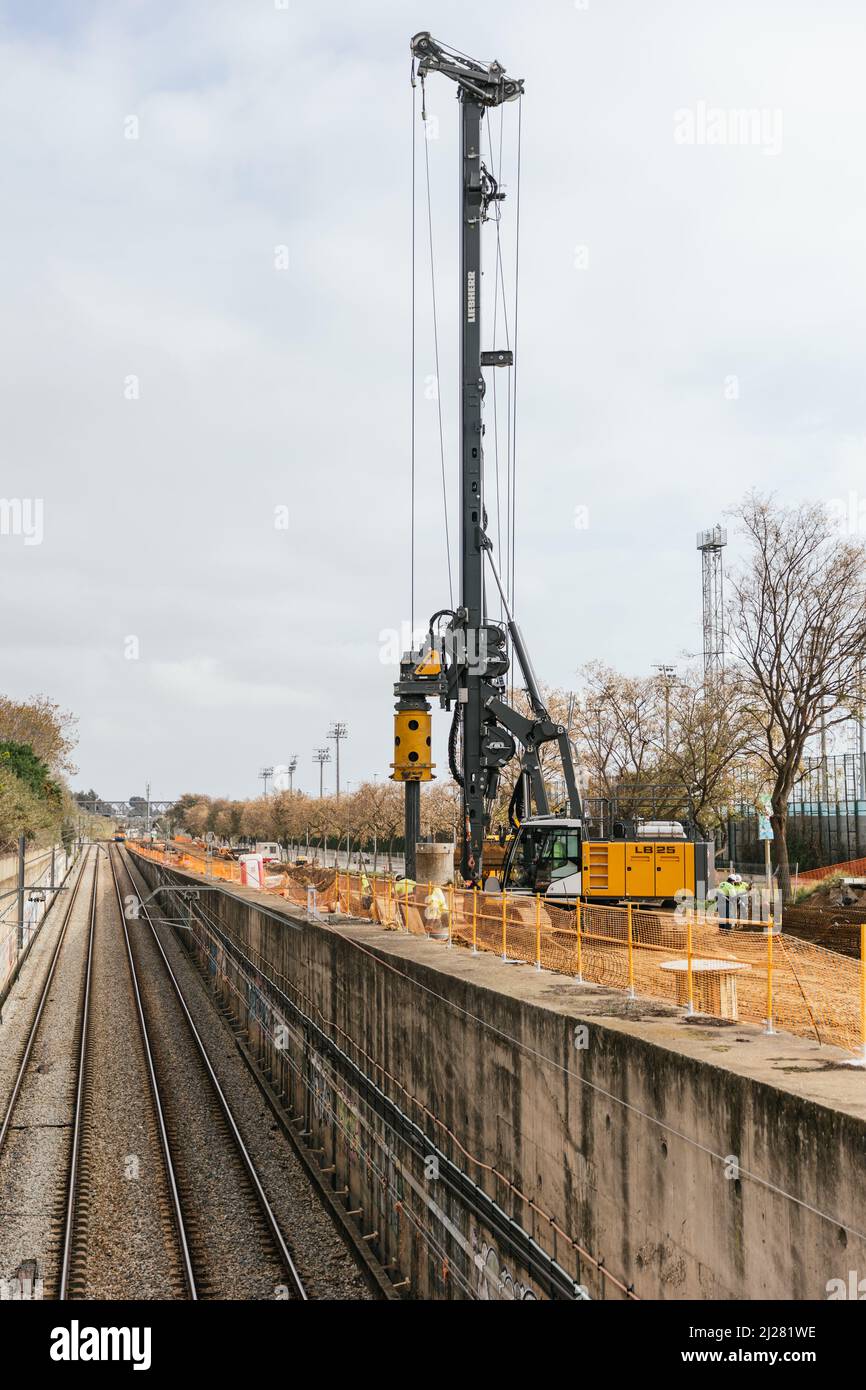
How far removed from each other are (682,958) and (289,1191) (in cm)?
1041

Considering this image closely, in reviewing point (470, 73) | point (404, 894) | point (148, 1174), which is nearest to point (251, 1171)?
point (148, 1174)

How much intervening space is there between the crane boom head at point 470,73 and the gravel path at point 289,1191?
80.2ft

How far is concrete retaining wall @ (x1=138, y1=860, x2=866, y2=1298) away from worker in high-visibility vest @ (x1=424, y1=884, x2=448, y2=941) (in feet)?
2.54

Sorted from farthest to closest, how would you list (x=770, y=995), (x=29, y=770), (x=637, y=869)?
(x=29, y=770), (x=637, y=869), (x=770, y=995)

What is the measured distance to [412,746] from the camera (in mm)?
23078

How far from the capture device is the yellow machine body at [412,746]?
74.6 feet

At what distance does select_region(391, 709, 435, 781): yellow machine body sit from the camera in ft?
74.6

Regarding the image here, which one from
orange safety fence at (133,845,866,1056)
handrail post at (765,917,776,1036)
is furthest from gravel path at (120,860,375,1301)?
handrail post at (765,917,776,1036)

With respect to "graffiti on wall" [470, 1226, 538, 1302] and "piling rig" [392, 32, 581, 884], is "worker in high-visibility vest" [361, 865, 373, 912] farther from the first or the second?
"graffiti on wall" [470, 1226, 538, 1302]

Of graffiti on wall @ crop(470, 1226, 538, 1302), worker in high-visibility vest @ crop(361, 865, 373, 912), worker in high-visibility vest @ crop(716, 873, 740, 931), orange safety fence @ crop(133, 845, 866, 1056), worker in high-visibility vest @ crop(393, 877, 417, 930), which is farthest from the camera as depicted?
worker in high-visibility vest @ crop(361, 865, 373, 912)

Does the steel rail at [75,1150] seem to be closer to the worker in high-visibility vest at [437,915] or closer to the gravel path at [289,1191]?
the gravel path at [289,1191]

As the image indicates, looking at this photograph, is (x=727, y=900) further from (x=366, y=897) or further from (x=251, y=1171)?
(x=251, y=1171)

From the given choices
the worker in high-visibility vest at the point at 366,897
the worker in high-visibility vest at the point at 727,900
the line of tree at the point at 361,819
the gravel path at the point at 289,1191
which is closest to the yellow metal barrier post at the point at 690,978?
the gravel path at the point at 289,1191
